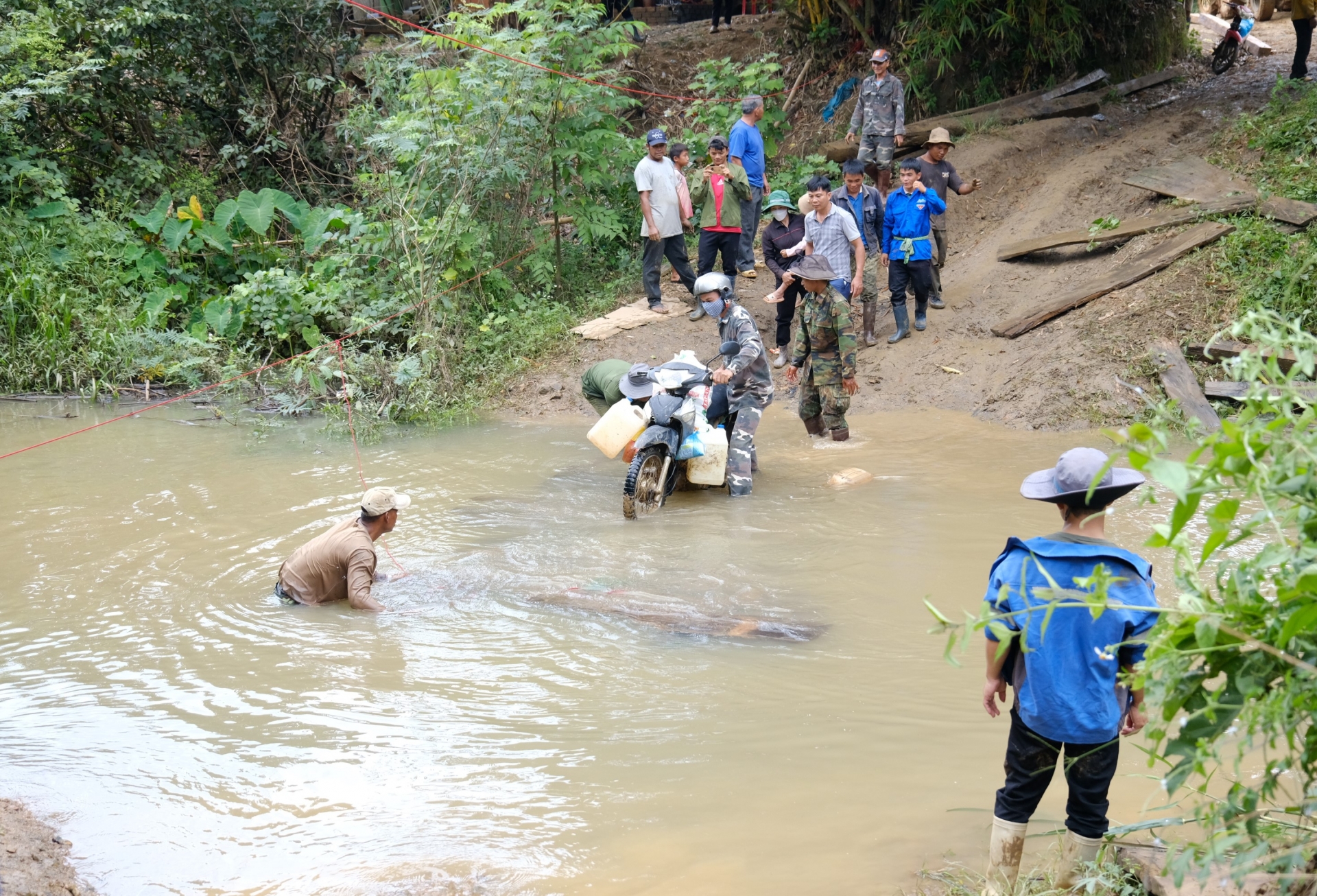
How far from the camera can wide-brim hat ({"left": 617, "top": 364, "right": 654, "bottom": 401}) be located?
782 cm

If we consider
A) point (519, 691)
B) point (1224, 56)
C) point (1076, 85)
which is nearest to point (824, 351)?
point (519, 691)

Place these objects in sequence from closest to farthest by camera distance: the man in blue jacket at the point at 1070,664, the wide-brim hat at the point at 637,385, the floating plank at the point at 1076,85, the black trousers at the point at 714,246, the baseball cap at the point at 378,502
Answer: the man in blue jacket at the point at 1070,664 < the baseball cap at the point at 378,502 < the wide-brim hat at the point at 637,385 < the black trousers at the point at 714,246 < the floating plank at the point at 1076,85

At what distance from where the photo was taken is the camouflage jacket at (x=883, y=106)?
38.9 ft

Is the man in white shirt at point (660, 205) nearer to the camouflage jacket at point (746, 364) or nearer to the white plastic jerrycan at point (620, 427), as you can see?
the camouflage jacket at point (746, 364)

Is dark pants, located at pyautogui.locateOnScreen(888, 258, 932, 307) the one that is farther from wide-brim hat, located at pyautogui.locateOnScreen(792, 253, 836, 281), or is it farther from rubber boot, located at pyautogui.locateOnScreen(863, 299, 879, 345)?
wide-brim hat, located at pyautogui.locateOnScreen(792, 253, 836, 281)

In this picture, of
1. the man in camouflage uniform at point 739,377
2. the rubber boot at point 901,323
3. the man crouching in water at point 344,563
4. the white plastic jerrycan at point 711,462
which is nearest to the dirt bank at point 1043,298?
the rubber boot at point 901,323

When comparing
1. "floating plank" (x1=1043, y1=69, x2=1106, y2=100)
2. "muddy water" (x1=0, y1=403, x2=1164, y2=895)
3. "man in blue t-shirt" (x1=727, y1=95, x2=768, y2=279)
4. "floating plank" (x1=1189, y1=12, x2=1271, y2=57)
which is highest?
"floating plank" (x1=1189, y1=12, x2=1271, y2=57)

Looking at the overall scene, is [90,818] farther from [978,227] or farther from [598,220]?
[978,227]

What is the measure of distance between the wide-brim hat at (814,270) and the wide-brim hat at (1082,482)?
526cm

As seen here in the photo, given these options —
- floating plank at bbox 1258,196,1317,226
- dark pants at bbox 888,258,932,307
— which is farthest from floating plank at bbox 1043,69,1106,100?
dark pants at bbox 888,258,932,307

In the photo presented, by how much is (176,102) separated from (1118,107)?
1364 centimetres

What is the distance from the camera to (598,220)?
12.6 meters

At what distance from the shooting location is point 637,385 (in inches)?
309

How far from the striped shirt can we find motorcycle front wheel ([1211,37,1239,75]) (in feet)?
27.6
